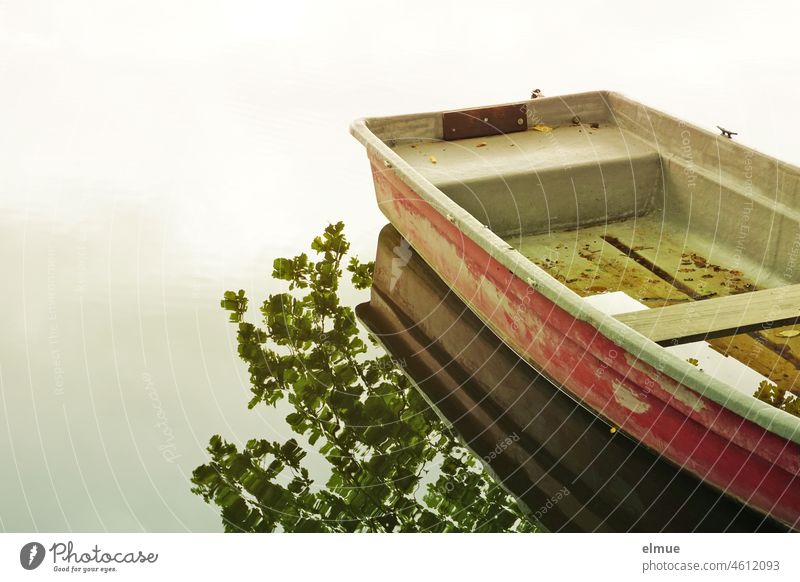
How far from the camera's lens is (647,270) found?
351 cm

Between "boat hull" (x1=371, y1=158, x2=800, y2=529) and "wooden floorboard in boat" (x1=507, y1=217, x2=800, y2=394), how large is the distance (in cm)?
31

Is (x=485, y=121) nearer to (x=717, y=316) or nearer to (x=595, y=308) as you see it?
(x=717, y=316)

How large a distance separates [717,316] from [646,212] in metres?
1.00

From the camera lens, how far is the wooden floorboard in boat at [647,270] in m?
3.05

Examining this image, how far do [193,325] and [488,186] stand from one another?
1045mm

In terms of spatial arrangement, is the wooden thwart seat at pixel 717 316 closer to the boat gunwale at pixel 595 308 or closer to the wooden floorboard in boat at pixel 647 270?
the wooden floorboard in boat at pixel 647 270

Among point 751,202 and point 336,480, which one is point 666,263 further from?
point 336,480

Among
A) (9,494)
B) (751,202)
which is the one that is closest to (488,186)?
(751,202)

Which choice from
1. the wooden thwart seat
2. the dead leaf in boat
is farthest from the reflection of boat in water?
the dead leaf in boat

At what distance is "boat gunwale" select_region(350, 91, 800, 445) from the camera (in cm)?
236

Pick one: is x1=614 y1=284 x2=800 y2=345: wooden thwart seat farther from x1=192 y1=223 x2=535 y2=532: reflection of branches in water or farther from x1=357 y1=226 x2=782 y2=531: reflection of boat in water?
x1=192 y1=223 x2=535 y2=532: reflection of branches in water

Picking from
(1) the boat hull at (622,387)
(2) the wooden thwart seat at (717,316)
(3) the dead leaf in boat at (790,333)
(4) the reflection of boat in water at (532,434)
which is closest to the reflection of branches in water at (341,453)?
(4) the reflection of boat in water at (532,434)

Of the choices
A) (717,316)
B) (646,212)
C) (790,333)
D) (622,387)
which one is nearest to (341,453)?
(622,387)

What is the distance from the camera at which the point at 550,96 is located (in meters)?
4.22
